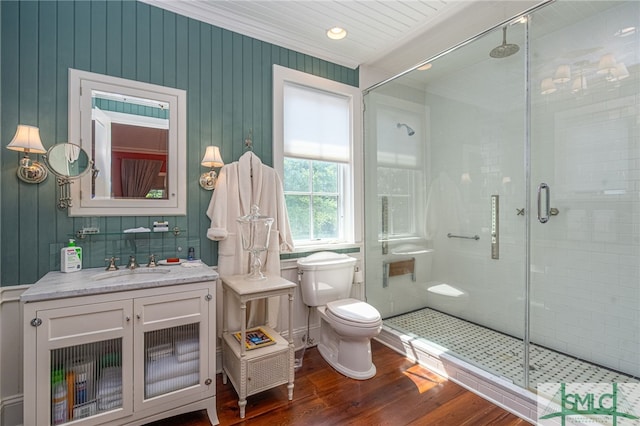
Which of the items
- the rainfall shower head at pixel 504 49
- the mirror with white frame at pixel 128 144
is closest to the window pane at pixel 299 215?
the mirror with white frame at pixel 128 144

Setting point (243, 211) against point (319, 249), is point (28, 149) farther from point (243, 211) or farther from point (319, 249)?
point (319, 249)

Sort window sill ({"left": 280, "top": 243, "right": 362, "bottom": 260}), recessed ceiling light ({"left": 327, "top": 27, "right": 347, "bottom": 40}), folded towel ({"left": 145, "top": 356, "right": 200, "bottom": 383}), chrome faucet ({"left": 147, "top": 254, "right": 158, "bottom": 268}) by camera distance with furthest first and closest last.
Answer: window sill ({"left": 280, "top": 243, "right": 362, "bottom": 260})
recessed ceiling light ({"left": 327, "top": 27, "right": 347, "bottom": 40})
chrome faucet ({"left": 147, "top": 254, "right": 158, "bottom": 268})
folded towel ({"left": 145, "top": 356, "right": 200, "bottom": 383})

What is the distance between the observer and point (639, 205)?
2.00 m

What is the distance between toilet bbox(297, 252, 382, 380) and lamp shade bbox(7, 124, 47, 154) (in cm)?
177

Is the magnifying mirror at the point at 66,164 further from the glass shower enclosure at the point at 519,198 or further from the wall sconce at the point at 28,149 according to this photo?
the glass shower enclosure at the point at 519,198

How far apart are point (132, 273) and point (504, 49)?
3.16 meters

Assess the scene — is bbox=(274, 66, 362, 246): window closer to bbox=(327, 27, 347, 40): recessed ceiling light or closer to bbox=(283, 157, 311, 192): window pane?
bbox=(283, 157, 311, 192): window pane

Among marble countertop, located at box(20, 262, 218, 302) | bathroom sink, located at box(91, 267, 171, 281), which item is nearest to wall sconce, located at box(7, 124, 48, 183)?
marble countertop, located at box(20, 262, 218, 302)

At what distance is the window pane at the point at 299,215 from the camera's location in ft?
8.55

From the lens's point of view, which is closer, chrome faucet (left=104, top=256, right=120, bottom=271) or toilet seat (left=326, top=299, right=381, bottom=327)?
chrome faucet (left=104, top=256, right=120, bottom=271)

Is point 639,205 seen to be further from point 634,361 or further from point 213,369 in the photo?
point 213,369

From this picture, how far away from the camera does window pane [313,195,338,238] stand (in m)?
2.75

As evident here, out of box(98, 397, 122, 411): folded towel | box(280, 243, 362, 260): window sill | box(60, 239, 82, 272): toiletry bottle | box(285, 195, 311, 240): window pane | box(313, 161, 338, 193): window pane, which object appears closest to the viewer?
box(98, 397, 122, 411): folded towel

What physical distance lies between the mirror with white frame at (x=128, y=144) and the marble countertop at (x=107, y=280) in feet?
1.25
